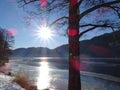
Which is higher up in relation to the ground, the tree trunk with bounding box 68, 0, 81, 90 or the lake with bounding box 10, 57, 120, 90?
the tree trunk with bounding box 68, 0, 81, 90

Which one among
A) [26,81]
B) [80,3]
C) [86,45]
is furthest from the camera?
[86,45]

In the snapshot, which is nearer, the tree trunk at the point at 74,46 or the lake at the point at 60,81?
the tree trunk at the point at 74,46

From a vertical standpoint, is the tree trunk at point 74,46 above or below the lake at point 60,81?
above

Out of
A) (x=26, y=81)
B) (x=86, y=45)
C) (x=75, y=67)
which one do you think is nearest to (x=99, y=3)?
(x=75, y=67)

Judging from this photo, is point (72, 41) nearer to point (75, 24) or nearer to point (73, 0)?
point (75, 24)

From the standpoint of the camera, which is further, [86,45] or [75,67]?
[86,45]

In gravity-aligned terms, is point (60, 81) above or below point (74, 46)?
below

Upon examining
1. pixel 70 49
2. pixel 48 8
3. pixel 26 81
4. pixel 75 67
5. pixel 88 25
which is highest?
pixel 48 8

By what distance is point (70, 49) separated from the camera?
9.34 metres

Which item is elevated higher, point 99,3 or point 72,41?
point 99,3

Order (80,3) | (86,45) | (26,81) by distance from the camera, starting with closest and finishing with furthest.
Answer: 1. (80,3)
2. (26,81)
3. (86,45)

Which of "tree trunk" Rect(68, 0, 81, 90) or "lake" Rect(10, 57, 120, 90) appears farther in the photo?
"lake" Rect(10, 57, 120, 90)

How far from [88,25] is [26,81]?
726 cm

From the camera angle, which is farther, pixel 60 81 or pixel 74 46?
pixel 60 81
